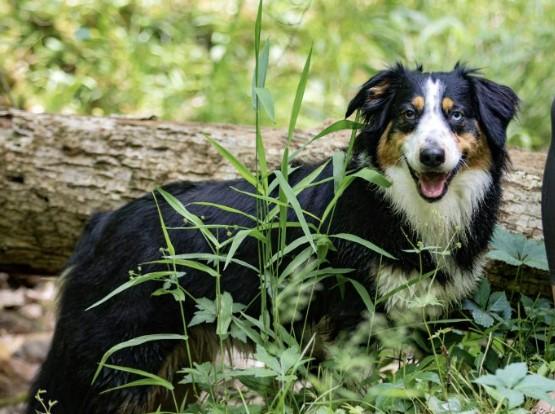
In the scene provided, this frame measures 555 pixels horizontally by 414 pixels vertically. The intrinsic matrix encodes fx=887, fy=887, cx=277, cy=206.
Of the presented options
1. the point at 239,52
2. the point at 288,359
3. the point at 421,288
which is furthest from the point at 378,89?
the point at 239,52

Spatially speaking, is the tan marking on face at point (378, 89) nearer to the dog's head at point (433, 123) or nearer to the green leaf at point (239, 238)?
the dog's head at point (433, 123)

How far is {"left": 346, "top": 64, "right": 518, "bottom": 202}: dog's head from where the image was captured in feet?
10.9

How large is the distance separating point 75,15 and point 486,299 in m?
5.00

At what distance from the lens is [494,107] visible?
138 inches

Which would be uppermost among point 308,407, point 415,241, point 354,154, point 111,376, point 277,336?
point 354,154

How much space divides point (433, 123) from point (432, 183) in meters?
0.23

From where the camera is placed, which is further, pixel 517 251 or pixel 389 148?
pixel 517 251

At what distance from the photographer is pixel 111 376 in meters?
3.79

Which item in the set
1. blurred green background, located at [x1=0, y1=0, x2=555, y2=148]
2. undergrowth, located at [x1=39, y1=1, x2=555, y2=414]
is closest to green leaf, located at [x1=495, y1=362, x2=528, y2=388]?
undergrowth, located at [x1=39, y1=1, x2=555, y2=414]

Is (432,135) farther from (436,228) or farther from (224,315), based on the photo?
(224,315)

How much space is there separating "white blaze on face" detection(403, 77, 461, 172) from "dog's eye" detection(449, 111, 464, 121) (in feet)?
0.14

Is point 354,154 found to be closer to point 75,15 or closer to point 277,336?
point 277,336

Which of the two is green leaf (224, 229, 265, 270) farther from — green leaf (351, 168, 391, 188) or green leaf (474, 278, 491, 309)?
green leaf (474, 278, 491, 309)

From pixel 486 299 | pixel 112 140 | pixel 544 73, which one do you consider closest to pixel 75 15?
pixel 112 140
